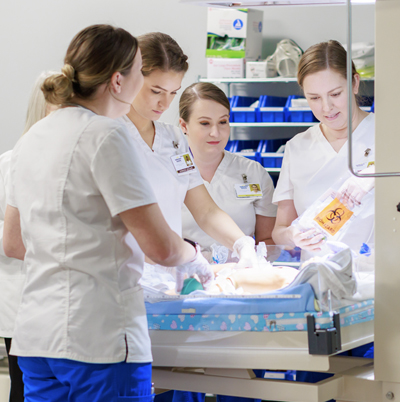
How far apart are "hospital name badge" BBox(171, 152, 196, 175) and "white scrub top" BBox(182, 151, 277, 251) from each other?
0.63 meters

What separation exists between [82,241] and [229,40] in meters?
3.73

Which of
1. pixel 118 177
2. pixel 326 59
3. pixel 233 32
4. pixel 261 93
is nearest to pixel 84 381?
pixel 118 177

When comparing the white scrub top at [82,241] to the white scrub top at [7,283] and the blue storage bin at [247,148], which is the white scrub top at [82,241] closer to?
the white scrub top at [7,283]

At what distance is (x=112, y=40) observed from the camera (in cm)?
136

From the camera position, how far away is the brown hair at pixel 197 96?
2939 mm

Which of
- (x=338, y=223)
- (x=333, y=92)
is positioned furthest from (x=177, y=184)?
(x=333, y=92)

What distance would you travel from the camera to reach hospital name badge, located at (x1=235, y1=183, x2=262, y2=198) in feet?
9.73

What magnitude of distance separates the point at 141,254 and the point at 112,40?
54cm

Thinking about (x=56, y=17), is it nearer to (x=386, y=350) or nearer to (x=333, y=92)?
(x=333, y=92)

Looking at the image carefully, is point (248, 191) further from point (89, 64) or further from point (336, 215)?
point (89, 64)

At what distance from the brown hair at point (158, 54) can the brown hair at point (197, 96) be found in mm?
847

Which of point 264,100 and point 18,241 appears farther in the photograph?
point 264,100

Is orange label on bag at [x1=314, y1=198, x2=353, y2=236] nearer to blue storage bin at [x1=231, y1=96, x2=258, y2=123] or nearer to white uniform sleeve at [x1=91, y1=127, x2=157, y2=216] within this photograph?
white uniform sleeve at [x1=91, y1=127, x2=157, y2=216]

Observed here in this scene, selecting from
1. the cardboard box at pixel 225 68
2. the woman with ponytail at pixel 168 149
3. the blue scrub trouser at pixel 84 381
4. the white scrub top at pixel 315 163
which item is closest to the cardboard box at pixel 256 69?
the cardboard box at pixel 225 68
